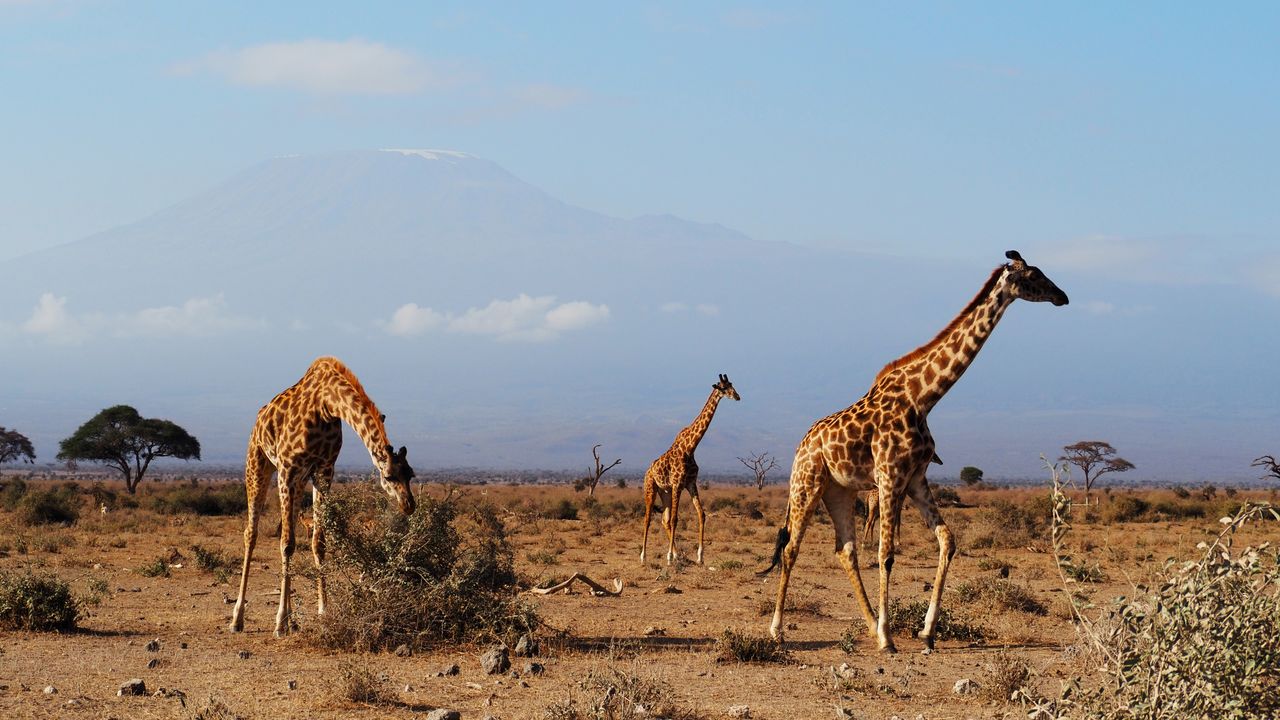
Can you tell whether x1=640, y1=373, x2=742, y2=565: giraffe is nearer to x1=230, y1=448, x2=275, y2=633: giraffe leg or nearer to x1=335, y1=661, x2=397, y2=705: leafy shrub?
x1=230, y1=448, x2=275, y2=633: giraffe leg

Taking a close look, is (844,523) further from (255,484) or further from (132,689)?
(132,689)

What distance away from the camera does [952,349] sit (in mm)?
12695

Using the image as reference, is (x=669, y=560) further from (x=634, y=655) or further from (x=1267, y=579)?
(x=1267, y=579)

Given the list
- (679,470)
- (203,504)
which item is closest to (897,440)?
(679,470)

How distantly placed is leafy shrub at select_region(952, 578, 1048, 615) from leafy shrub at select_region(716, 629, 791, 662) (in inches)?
186

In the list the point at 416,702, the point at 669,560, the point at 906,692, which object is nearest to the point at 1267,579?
the point at 906,692

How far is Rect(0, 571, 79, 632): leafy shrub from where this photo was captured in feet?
42.2

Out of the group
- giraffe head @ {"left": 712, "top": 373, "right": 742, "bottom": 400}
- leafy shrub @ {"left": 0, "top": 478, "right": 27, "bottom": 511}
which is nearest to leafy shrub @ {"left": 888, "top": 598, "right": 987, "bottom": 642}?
giraffe head @ {"left": 712, "top": 373, "right": 742, "bottom": 400}

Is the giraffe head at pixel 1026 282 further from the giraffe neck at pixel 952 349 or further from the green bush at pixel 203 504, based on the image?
the green bush at pixel 203 504

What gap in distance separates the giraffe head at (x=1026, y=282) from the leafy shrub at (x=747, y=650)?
4216 mm

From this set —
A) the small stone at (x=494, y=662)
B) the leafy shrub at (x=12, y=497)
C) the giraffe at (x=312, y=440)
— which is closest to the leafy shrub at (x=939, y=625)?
the small stone at (x=494, y=662)

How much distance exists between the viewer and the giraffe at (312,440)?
1248 cm

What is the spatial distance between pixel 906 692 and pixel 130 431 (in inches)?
2231

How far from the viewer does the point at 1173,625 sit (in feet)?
19.3
